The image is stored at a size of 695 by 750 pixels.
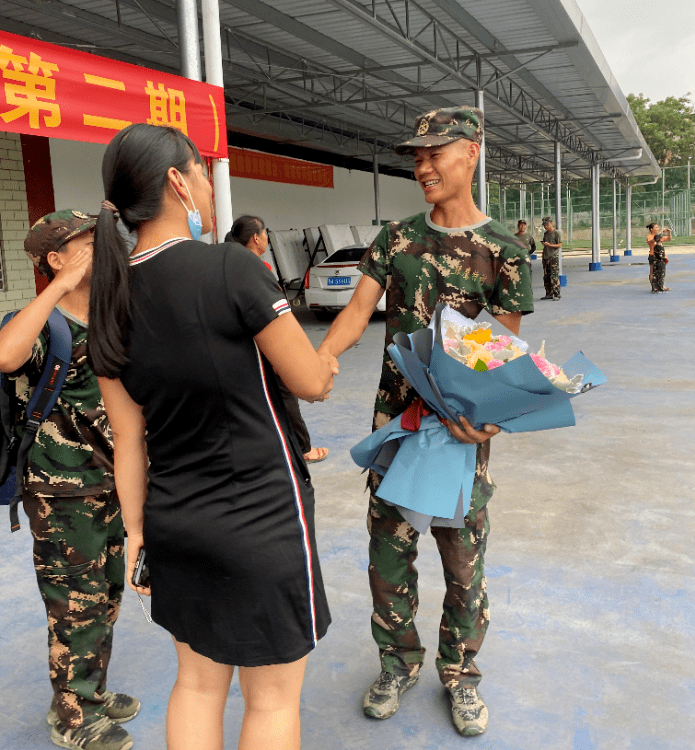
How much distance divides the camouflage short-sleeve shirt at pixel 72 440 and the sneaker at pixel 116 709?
74cm

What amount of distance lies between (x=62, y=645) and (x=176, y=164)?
1.55 m

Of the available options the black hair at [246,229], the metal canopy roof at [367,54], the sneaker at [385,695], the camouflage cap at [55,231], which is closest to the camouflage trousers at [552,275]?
the metal canopy roof at [367,54]

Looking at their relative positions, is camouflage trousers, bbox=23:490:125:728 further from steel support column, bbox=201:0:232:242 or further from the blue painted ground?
steel support column, bbox=201:0:232:242

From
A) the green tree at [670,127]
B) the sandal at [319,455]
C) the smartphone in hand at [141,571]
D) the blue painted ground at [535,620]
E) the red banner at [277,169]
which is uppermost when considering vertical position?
the green tree at [670,127]

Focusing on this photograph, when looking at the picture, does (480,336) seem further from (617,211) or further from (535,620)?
(617,211)

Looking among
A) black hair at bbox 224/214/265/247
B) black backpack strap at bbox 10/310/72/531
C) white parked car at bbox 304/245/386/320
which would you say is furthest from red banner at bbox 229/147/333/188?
black backpack strap at bbox 10/310/72/531

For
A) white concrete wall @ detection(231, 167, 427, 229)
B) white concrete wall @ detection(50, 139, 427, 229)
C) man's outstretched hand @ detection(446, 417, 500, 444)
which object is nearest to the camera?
man's outstretched hand @ detection(446, 417, 500, 444)

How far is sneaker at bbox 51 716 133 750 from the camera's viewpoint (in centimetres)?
223

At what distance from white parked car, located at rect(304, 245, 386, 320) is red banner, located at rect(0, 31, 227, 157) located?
7.52m

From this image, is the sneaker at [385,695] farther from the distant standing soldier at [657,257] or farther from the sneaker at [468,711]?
the distant standing soldier at [657,257]

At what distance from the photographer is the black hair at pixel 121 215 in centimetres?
142

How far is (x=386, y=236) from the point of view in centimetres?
244

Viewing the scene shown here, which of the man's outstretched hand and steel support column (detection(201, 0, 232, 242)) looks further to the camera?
steel support column (detection(201, 0, 232, 242))

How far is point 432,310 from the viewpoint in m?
2.36
